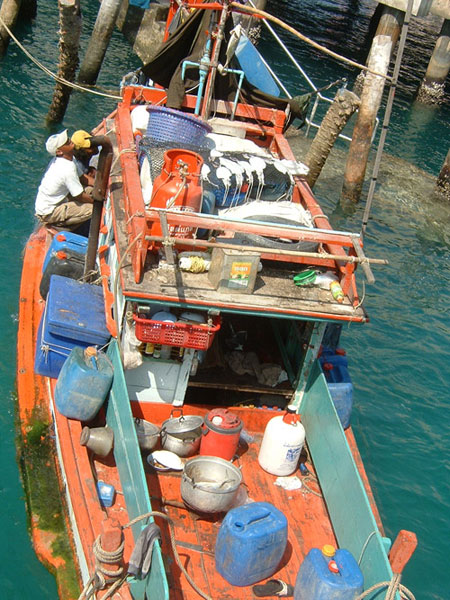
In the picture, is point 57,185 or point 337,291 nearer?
point 337,291

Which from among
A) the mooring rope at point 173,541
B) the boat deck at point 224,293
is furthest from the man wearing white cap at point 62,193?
the mooring rope at point 173,541

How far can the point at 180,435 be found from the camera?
20.4 feet

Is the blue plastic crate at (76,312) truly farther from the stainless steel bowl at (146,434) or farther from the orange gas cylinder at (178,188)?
the orange gas cylinder at (178,188)

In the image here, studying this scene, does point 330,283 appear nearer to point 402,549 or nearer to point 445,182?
point 402,549

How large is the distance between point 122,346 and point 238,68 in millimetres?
6085

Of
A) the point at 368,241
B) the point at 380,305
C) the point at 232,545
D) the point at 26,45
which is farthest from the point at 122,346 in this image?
the point at 26,45

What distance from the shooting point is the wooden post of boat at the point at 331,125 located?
13.1 meters

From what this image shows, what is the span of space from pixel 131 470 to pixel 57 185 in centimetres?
488

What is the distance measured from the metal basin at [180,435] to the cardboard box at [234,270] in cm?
139

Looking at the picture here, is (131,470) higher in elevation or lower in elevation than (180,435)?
higher

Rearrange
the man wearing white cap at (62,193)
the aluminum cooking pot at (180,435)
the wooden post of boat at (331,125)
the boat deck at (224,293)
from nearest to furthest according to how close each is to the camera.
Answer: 1. the boat deck at (224,293)
2. the aluminum cooking pot at (180,435)
3. the man wearing white cap at (62,193)
4. the wooden post of boat at (331,125)

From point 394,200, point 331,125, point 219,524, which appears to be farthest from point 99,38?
point 219,524

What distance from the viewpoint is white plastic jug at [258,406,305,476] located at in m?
6.27

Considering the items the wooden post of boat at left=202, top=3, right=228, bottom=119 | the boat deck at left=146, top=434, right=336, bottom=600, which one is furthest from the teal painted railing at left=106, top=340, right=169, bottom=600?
the wooden post of boat at left=202, top=3, right=228, bottom=119
